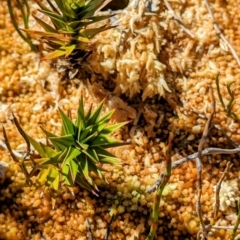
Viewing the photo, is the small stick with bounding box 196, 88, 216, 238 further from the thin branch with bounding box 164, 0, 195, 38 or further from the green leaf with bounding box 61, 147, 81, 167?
the thin branch with bounding box 164, 0, 195, 38

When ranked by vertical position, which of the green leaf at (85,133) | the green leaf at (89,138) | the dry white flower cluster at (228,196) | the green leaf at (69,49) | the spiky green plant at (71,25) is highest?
the spiky green plant at (71,25)

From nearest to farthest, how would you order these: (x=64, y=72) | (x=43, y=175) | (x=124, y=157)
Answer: (x=43, y=175) → (x=124, y=157) → (x=64, y=72)

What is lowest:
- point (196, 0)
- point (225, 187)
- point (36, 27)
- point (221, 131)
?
point (225, 187)

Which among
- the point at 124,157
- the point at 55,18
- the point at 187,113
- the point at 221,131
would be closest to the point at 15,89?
the point at 55,18

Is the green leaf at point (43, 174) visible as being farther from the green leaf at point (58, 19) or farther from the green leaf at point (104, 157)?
the green leaf at point (58, 19)

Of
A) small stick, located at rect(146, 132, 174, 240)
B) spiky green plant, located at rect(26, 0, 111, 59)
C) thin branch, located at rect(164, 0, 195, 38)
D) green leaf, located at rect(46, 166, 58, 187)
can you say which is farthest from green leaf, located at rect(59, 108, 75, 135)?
thin branch, located at rect(164, 0, 195, 38)

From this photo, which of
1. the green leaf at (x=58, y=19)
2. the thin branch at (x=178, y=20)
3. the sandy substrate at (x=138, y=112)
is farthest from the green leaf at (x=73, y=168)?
the thin branch at (x=178, y=20)

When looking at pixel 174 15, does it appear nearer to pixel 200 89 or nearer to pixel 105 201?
pixel 200 89
